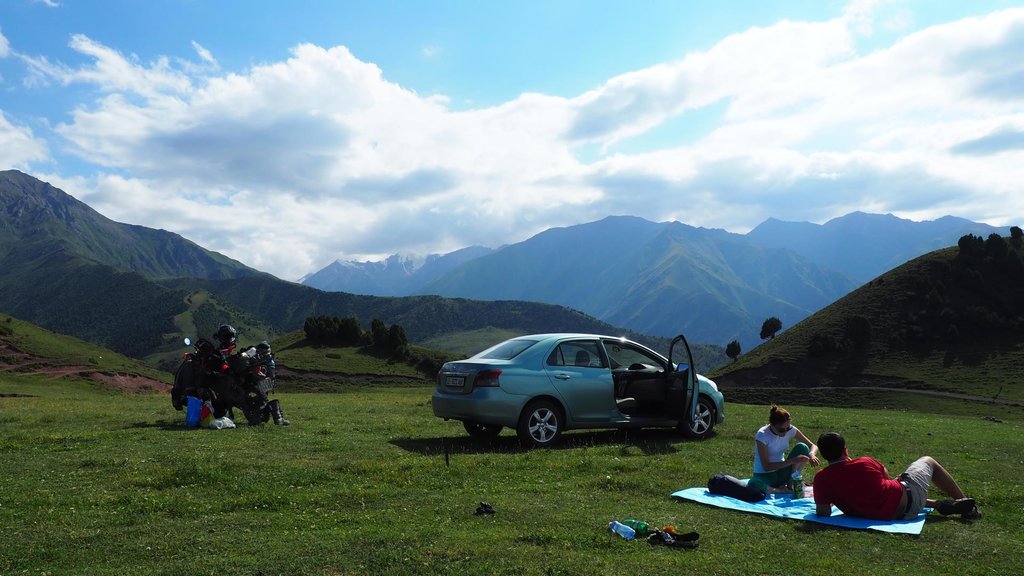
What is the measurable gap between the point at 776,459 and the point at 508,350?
19.2ft

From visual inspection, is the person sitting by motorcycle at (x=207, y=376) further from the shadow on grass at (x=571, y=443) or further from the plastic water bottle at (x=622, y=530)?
the plastic water bottle at (x=622, y=530)

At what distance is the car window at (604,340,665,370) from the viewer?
15.1 metres

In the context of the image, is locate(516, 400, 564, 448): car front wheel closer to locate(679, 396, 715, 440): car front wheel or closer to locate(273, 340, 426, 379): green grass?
→ locate(679, 396, 715, 440): car front wheel

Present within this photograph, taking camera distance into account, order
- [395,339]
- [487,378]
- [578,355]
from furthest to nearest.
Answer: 1. [395,339]
2. [578,355]
3. [487,378]

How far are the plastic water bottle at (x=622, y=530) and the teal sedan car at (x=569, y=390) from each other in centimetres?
582

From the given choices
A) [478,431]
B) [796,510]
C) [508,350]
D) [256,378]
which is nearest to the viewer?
[796,510]

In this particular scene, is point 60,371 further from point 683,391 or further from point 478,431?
point 683,391

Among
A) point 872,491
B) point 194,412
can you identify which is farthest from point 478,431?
point 872,491

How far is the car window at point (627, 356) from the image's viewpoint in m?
15.1

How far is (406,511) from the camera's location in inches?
325

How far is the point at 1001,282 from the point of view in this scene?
116250mm

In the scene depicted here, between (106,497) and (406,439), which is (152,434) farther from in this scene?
(106,497)

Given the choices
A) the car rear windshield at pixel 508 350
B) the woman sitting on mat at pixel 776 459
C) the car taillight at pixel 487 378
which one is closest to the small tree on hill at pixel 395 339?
the car rear windshield at pixel 508 350

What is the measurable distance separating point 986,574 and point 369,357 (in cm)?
11909
